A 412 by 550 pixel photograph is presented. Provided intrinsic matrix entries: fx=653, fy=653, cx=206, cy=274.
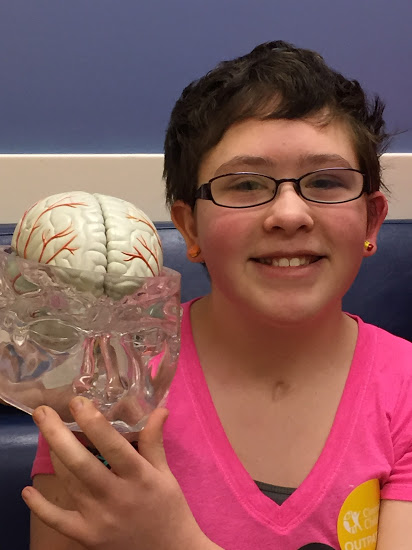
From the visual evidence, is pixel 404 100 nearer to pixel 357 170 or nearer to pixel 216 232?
pixel 357 170

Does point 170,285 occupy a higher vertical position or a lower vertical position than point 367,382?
higher

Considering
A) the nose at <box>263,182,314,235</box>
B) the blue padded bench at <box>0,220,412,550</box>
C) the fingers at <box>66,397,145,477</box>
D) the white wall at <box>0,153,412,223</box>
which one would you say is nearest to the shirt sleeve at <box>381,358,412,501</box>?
the nose at <box>263,182,314,235</box>

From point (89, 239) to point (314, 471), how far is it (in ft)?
1.43

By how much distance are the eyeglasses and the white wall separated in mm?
789

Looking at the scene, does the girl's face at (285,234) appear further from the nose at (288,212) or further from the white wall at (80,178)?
the white wall at (80,178)

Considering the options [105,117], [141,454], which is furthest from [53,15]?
[141,454]

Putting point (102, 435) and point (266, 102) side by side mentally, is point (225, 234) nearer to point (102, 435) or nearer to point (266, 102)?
point (266, 102)

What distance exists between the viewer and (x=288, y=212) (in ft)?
2.50

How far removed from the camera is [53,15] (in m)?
1.53

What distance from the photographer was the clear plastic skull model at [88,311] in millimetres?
585

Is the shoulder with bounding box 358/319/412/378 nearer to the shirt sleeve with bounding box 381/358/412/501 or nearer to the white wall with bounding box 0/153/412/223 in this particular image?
the shirt sleeve with bounding box 381/358/412/501

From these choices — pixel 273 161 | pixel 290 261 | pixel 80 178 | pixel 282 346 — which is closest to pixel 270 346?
pixel 282 346

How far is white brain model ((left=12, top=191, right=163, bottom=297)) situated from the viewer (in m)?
0.58

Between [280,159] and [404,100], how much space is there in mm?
1090
